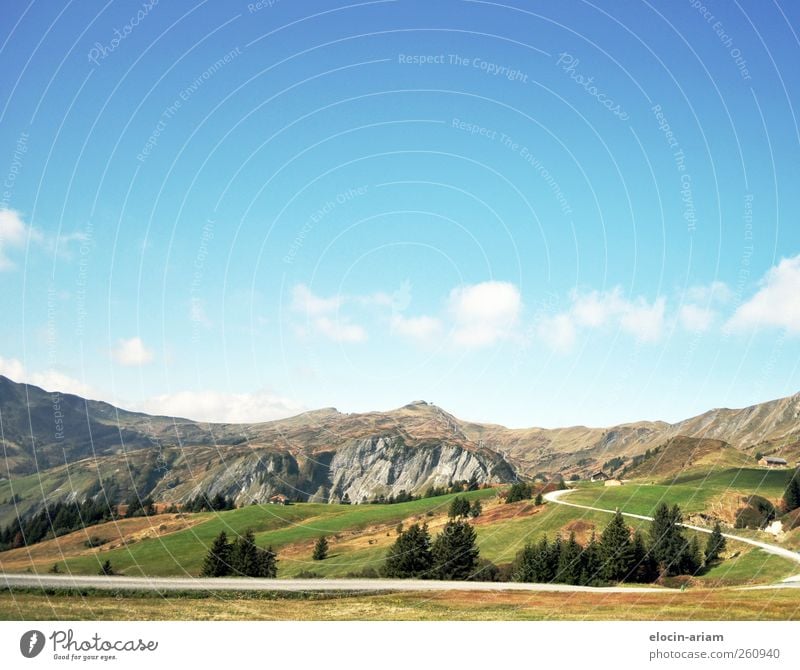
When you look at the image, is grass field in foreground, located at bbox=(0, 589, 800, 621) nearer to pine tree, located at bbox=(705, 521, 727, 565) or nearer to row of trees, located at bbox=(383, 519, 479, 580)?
row of trees, located at bbox=(383, 519, 479, 580)

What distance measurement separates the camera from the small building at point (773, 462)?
6511 inches

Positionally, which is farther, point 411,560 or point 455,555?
point 455,555

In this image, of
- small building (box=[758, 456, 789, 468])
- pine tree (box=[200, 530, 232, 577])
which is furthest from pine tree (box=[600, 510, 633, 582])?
small building (box=[758, 456, 789, 468])

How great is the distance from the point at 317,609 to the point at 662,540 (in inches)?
2154

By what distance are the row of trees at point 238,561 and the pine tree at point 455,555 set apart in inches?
693

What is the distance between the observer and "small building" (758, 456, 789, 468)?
6511 inches

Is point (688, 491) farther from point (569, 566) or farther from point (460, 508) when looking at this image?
point (569, 566)

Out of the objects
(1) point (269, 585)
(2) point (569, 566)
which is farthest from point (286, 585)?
(2) point (569, 566)

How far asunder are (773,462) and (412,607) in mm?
159009

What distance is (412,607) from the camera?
4581cm

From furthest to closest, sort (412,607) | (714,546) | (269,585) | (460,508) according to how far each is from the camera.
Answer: (460,508)
(714,546)
(269,585)
(412,607)

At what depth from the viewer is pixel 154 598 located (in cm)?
4706
